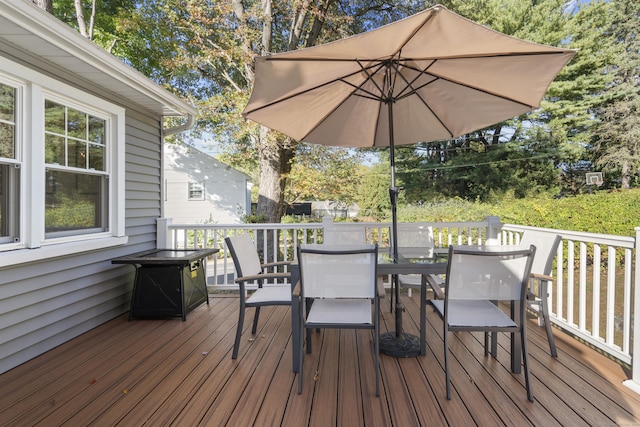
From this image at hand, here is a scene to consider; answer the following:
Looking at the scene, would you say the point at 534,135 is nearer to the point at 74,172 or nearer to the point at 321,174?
the point at 321,174

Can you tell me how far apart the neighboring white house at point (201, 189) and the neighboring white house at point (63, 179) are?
973 centimetres

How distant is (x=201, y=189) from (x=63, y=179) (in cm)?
1092

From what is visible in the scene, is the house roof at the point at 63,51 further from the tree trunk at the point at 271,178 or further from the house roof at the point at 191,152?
the house roof at the point at 191,152

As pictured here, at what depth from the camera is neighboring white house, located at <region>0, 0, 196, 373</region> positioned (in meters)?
2.58

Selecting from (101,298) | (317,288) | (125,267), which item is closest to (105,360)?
(101,298)

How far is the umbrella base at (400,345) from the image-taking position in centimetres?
272

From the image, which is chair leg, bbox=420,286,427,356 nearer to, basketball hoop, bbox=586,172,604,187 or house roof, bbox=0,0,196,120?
house roof, bbox=0,0,196,120

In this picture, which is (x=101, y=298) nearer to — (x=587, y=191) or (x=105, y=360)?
(x=105, y=360)

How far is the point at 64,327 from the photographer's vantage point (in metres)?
3.10

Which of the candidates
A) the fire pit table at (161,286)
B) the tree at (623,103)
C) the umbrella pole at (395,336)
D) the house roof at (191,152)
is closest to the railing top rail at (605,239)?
the umbrella pole at (395,336)

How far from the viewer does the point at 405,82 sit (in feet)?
9.52

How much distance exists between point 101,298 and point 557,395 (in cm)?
391

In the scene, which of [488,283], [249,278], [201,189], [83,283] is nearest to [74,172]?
[83,283]

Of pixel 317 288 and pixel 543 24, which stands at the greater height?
pixel 543 24
